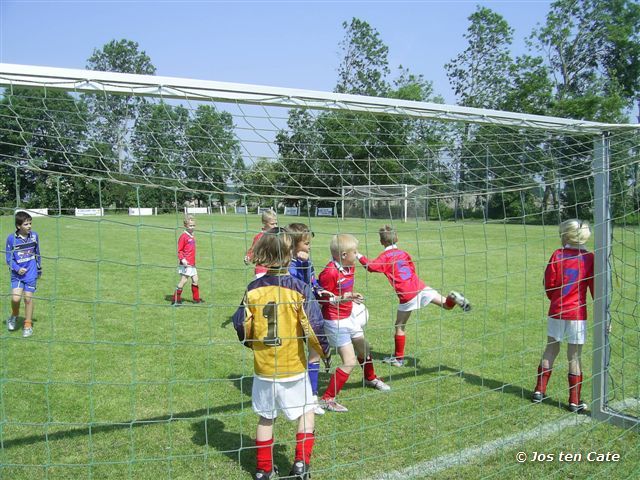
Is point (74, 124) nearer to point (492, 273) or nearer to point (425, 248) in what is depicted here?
point (492, 273)

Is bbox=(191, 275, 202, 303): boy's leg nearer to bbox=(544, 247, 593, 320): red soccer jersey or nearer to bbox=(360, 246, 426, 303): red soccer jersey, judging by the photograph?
bbox=(360, 246, 426, 303): red soccer jersey

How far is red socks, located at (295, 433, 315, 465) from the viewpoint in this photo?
292 cm

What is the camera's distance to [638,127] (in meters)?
3.68

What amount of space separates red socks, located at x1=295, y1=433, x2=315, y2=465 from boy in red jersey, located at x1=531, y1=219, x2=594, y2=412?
84.1 inches

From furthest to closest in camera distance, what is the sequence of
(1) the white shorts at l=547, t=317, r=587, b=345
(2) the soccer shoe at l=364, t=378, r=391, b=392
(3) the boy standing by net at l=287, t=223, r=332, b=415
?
(2) the soccer shoe at l=364, t=378, r=391, b=392
(1) the white shorts at l=547, t=317, r=587, b=345
(3) the boy standing by net at l=287, t=223, r=332, b=415

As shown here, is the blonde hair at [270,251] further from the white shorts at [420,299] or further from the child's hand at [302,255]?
the white shorts at [420,299]

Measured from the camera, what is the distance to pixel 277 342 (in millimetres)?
2873

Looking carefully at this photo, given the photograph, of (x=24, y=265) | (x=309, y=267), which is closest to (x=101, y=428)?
(x=309, y=267)

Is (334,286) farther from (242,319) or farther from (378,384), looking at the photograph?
(242,319)

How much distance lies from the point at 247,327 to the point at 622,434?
2.84 m

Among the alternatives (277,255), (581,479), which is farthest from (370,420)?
(277,255)

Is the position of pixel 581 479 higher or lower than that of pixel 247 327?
lower

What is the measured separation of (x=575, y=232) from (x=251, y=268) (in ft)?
8.70

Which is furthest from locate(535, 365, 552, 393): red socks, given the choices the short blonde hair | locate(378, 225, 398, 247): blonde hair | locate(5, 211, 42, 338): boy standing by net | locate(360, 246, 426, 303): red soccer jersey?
locate(5, 211, 42, 338): boy standing by net
